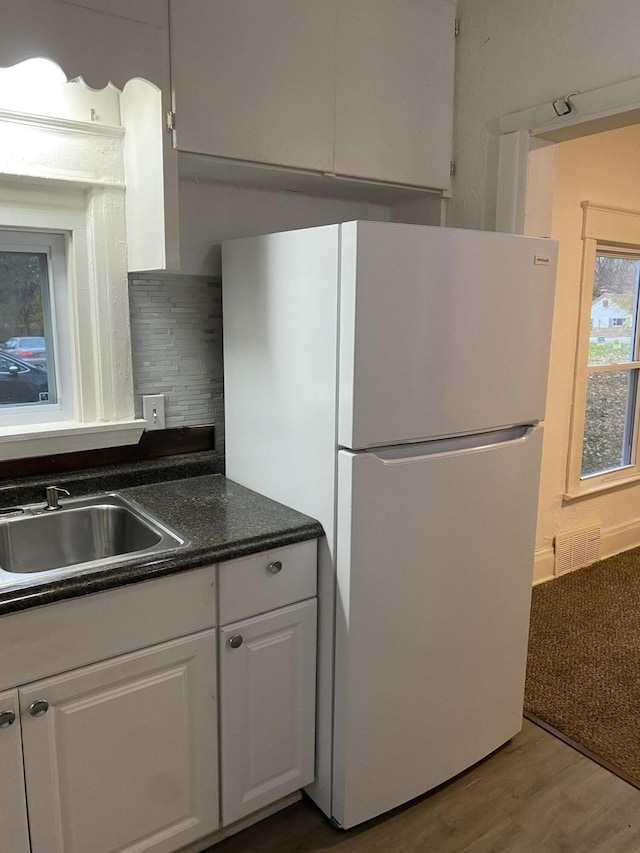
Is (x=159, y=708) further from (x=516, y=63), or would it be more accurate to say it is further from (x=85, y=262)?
(x=516, y=63)

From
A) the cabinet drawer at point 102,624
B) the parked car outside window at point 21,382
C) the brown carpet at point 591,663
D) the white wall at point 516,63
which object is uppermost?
the white wall at point 516,63

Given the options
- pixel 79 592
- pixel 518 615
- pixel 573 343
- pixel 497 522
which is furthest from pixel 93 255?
pixel 573 343

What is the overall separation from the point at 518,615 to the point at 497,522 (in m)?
0.36

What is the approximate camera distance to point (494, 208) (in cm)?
217

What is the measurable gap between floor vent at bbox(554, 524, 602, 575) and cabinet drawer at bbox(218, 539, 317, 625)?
206 cm

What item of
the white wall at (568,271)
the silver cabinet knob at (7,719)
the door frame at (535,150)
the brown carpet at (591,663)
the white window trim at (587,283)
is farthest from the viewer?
the white window trim at (587,283)

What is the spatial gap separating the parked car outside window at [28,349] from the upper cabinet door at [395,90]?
102 cm

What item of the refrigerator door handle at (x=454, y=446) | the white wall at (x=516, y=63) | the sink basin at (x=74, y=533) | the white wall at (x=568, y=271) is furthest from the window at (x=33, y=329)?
the white wall at (x=568, y=271)

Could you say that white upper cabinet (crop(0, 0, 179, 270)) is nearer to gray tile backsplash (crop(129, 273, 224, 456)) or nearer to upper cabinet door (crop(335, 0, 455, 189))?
gray tile backsplash (crop(129, 273, 224, 456))

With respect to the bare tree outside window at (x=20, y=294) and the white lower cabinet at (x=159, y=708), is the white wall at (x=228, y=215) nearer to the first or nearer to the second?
the bare tree outside window at (x=20, y=294)

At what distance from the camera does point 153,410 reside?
210 cm

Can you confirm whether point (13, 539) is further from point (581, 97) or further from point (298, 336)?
point (581, 97)

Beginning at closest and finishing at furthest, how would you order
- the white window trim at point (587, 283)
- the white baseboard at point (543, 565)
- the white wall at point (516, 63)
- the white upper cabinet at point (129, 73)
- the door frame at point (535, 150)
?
the white upper cabinet at point (129, 73) < the white wall at point (516, 63) < the door frame at point (535, 150) < the white window trim at point (587, 283) < the white baseboard at point (543, 565)

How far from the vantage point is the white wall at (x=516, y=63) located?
5.92 ft
